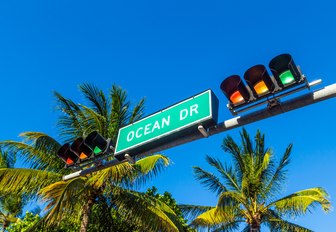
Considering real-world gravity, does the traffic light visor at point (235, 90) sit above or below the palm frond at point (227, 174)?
below

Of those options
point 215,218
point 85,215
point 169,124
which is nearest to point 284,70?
point 169,124

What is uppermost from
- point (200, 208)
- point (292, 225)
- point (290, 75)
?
point (200, 208)

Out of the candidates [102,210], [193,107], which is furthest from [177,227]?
[193,107]

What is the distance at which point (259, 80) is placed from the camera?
399 centimetres

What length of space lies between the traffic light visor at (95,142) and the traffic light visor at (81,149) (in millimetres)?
102

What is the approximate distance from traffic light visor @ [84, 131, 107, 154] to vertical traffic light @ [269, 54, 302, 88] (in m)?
3.06

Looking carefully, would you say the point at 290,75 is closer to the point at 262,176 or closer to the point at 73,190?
the point at 73,190

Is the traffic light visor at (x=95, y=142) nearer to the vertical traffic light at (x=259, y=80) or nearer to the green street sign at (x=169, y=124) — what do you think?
the green street sign at (x=169, y=124)

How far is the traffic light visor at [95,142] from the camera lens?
5.65 meters

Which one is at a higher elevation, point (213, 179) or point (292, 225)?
point (213, 179)

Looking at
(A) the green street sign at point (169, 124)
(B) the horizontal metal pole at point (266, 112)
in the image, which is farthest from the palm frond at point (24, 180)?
(B) the horizontal metal pole at point (266, 112)

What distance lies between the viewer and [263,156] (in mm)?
15789

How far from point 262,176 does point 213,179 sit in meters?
2.24

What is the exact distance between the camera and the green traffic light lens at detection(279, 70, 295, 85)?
379 cm
